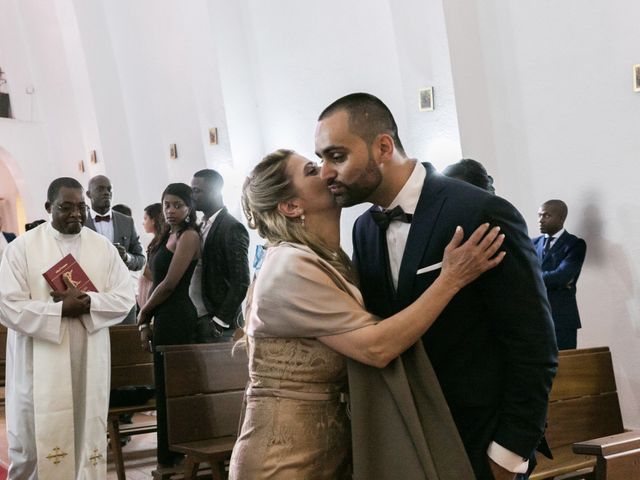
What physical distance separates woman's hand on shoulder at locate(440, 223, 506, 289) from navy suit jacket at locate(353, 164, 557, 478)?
0.15 ft

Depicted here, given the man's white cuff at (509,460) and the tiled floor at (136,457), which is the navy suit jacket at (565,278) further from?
the man's white cuff at (509,460)

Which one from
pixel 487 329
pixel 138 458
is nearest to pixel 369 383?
pixel 487 329

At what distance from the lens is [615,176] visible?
7.12 metres

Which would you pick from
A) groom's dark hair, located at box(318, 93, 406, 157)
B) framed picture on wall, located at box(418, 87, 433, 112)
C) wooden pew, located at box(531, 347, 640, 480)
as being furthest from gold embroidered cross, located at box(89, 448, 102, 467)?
framed picture on wall, located at box(418, 87, 433, 112)

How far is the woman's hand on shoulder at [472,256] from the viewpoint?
80.5 inches

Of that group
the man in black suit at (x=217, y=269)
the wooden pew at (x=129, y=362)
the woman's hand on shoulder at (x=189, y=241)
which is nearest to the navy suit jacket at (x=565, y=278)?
the man in black suit at (x=217, y=269)

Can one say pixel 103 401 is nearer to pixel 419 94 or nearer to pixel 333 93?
pixel 419 94

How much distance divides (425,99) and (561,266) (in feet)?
7.13

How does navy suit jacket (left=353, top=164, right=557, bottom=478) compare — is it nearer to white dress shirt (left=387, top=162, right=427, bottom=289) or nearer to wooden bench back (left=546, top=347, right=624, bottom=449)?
white dress shirt (left=387, top=162, right=427, bottom=289)

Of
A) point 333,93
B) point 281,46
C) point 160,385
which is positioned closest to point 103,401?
point 160,385

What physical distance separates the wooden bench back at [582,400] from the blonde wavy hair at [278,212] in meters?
2.13

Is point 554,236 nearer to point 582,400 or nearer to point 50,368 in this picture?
point 582,400

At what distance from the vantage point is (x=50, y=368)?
4934 millimetres

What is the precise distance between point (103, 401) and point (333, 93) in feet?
18.0
